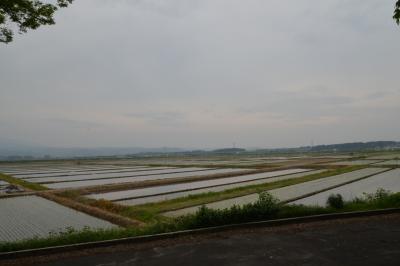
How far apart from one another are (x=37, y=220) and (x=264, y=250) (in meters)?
9.73

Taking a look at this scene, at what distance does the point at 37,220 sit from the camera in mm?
14031

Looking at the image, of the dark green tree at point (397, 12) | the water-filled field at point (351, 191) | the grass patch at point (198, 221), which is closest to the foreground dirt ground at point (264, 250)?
the grass patch at point (198, 221)

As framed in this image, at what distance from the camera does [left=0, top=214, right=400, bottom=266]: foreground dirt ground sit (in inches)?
269

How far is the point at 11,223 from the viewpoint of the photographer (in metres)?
13.5

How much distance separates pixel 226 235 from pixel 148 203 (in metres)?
10.1

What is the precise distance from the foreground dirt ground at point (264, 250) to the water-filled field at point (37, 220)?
480cm

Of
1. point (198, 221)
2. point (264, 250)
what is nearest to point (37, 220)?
point (198, 221)

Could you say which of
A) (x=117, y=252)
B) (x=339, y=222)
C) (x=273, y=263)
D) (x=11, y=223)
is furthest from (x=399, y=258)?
(x=11, y=223)

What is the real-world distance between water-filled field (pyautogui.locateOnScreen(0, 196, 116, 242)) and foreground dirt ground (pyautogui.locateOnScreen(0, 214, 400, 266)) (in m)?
4.80

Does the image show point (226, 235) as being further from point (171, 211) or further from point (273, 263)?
point (171, 211)

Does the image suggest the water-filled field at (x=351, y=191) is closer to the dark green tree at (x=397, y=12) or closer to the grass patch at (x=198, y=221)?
the grass patch at (x=198, y=221)

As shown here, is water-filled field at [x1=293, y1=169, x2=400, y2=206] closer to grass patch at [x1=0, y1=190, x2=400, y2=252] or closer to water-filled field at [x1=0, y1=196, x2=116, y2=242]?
grass patch at [x1=0, y1=190, x2=400, y2=252]

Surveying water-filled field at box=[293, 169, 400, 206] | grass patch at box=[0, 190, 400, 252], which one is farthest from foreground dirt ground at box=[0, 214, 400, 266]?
water-filled field at box=[293, 169, 400, 206]

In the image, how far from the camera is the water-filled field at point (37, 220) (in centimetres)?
1185
